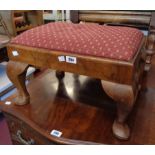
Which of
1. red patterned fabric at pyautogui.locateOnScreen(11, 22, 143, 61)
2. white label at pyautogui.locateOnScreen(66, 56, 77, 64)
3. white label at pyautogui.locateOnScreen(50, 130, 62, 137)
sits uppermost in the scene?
red patterned fabric at pyautogui.locateOnScreen(11, 22, 143, 61)

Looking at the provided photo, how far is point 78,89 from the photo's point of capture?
0.77 metres

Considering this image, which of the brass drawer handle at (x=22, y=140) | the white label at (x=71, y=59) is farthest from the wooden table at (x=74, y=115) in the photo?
the white label at (x=71, y=59)

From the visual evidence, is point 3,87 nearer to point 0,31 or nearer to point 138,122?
point 0,31

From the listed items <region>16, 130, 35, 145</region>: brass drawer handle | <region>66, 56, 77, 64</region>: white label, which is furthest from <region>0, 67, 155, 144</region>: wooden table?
<region>66, 56, 77, 64</region>: white label

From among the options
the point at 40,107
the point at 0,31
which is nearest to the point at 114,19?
the point at 40,107

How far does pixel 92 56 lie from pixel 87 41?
51mm

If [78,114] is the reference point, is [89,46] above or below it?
above

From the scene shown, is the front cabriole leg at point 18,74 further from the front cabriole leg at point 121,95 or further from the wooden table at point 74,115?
the front cabriole leg at point 121,95

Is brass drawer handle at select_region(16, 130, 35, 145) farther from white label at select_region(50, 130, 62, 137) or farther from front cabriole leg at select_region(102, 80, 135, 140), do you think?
front cabriole leg at select_region(102, 80, 135, 140)

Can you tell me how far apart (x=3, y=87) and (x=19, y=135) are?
1.50 ft

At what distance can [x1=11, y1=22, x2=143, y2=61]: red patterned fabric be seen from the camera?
43 centimetres

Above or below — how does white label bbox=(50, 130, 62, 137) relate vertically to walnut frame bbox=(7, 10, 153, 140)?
below

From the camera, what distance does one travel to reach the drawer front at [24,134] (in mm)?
573
